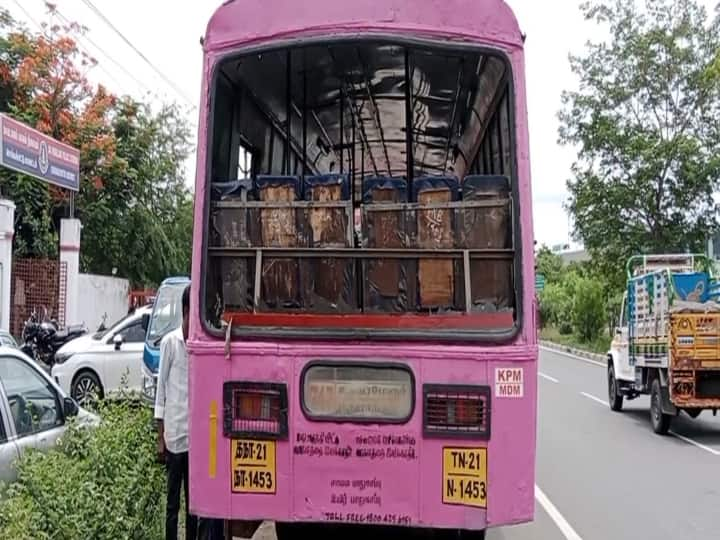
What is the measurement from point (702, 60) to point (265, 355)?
86.5 feet

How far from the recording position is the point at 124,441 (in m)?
5.55

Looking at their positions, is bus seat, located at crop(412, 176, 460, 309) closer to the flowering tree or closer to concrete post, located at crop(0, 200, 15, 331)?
concrete post, located at crop(0, 200, 15, 331)

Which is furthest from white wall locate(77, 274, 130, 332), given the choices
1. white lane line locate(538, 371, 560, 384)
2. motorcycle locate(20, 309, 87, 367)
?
white lane line locate(538, 371, 560, 384)

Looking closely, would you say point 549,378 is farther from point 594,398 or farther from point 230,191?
point 230,191

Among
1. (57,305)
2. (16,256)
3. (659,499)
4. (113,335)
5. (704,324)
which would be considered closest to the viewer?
(659,499)

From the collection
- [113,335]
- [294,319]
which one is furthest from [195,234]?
[113,335]

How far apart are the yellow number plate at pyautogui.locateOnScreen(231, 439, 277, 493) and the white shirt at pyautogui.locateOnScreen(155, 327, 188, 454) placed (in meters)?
1.19

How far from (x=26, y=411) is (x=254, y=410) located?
212 centimetres

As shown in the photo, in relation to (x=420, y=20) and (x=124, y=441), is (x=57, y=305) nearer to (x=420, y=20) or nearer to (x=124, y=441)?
(x=124, y=441)

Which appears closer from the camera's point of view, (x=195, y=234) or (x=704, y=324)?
(x=195, y=234)

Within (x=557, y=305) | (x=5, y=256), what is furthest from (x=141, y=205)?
(x=557, y=305)

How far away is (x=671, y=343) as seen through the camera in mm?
11961

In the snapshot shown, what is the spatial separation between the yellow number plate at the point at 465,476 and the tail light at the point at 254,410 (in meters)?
0.84

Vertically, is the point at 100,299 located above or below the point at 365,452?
above
